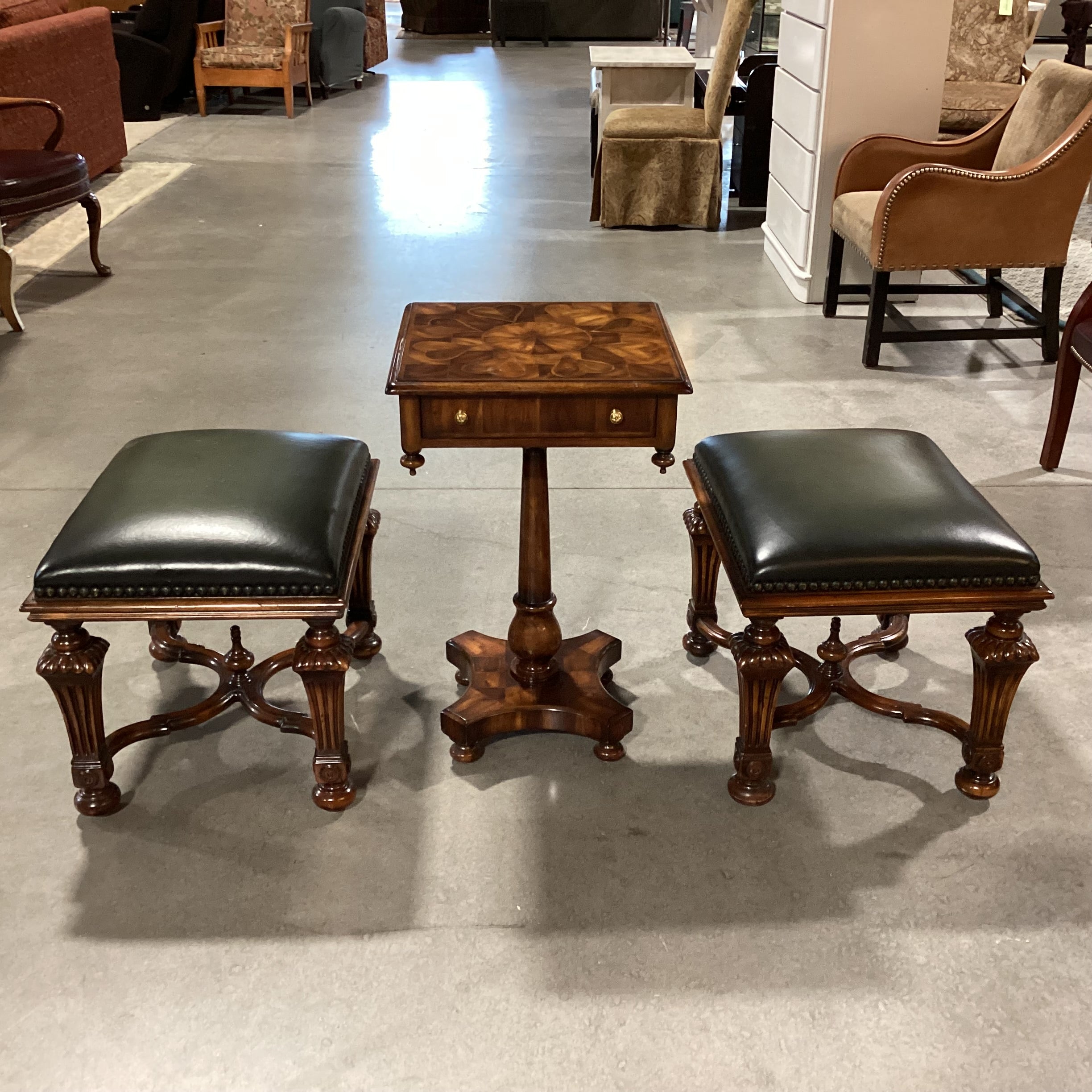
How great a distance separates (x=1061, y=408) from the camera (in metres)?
3.33

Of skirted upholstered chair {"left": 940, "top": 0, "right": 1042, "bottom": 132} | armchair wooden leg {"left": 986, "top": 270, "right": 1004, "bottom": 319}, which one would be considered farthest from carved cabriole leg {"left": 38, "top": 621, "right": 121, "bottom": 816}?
skirted upholstered chair {"left": 940, "top": 0, "right": 1042, "bottom": 132}

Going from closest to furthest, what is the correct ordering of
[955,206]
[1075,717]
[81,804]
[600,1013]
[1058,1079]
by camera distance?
[1058,1079], [600,1013], [81,804], [1075,717], [955,206]

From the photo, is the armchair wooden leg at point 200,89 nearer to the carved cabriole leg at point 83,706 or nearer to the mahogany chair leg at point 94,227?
the mahogany chair leg at point 94,227

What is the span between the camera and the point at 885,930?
186 cm

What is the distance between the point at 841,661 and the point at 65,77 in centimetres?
542

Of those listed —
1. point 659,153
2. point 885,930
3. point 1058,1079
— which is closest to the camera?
point 1058,1079

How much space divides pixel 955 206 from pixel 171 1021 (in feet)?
11.3

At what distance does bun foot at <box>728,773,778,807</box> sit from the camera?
2121 millimetres

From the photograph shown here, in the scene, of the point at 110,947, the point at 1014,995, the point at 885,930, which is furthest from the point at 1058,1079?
the point at 110,947

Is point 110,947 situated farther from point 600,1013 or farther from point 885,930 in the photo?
point 885,930

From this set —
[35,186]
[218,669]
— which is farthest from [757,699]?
[35,186]

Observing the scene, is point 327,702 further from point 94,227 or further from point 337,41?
point 337,41

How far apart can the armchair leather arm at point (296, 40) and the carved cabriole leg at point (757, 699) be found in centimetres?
758

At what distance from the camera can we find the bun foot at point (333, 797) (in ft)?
6.90
